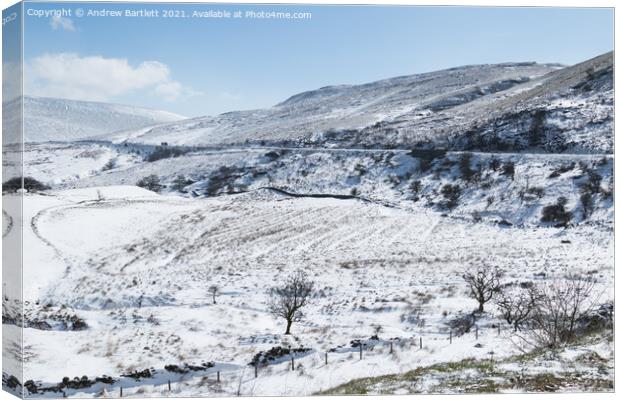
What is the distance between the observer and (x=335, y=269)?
14.7 metres

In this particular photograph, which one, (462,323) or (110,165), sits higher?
(110,165)

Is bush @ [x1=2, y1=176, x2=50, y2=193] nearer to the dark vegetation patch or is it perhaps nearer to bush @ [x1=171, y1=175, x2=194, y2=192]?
bush @ [x1=171, y1=175, x2=194, y2=192]

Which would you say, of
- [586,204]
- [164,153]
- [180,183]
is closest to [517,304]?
[586,204]

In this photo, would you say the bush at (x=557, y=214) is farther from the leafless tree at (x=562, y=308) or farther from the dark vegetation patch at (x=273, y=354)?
the dark vegetation patch at (x=273, y=354)

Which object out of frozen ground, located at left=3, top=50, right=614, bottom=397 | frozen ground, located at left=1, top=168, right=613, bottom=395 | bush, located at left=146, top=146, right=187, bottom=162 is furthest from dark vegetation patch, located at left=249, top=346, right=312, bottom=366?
bush, located at left=146, top=146, right=187, bottom=162

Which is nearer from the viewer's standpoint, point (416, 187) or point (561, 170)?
point (416, 187)

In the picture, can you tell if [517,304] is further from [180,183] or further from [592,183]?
[180,183]

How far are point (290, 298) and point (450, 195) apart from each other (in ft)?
25.0

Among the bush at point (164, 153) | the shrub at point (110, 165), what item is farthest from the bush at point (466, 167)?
the shrub at point (110, 165)

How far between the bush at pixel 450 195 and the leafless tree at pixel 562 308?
15.9ft

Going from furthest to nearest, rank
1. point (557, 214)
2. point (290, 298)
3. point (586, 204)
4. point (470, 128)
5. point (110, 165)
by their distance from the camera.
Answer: point (470, 128) < point (557, 214) < point (586, 204) < point (110, 165) < point (290, 298)

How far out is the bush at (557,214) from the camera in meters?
16.7

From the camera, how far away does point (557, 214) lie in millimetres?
17125

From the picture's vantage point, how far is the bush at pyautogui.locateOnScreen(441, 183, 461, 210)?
18.8 metres
